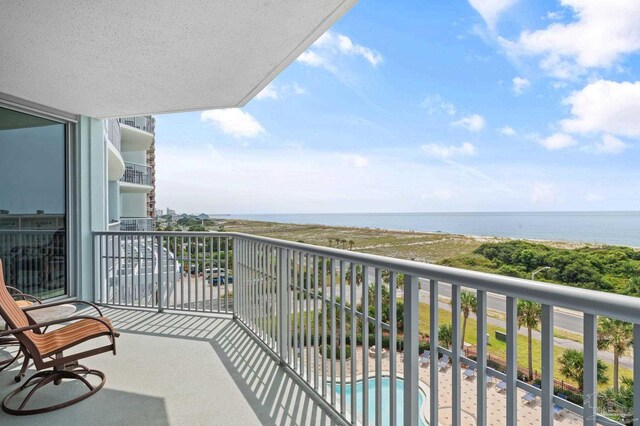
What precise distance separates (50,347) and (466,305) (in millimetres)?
2603

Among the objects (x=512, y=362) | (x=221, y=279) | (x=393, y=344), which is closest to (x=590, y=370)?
(x=512, y=362)

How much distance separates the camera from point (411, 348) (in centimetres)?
163

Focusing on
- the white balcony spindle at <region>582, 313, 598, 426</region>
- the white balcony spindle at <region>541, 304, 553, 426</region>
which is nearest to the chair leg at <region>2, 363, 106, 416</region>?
the white balcony spindle at <region>541, 304, 553, 426</region>

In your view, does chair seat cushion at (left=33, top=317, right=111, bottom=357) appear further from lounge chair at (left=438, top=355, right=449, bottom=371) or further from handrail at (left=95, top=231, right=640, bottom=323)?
lounge chair at (left=438, top=355, right=449, bottom=371)

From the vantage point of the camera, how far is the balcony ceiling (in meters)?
2.51

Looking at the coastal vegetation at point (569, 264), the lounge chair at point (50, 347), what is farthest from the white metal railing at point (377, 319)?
the lounge chair at point (50, 347)

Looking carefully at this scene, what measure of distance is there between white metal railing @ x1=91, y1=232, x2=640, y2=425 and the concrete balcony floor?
0.65ft

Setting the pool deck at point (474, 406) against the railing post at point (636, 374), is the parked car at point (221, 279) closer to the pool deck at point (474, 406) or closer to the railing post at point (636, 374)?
the pool deck at point (474, 406)

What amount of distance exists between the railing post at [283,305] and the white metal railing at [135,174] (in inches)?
554

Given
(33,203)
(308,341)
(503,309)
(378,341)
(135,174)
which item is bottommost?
(308,341)

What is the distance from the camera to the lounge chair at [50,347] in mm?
2305

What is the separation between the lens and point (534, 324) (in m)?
1.31

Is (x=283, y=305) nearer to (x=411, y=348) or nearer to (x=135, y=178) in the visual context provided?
(x=411, y=348)

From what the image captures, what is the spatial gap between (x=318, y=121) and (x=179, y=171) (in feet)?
51.8
